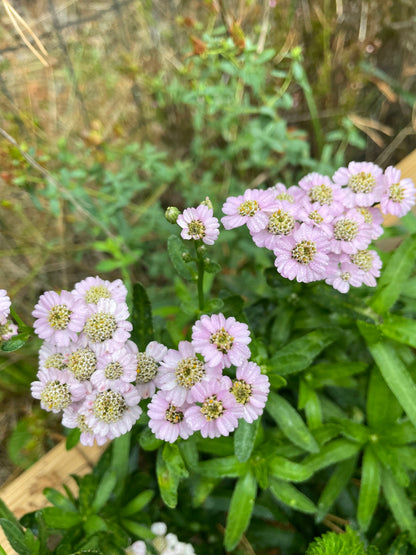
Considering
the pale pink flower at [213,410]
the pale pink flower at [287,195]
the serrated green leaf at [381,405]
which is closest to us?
the pale pink flower at [213,410]

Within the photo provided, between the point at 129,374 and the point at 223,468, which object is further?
the point at 223,468

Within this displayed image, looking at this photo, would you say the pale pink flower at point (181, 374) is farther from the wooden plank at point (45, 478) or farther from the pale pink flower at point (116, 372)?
the wooden plank at point (45, 478)

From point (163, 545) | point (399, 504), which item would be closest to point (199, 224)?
point (163, 545)

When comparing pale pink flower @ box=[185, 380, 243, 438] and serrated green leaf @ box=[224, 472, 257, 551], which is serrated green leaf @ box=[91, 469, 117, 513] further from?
pale pink flower @ box=[185, 380, 243, 438]

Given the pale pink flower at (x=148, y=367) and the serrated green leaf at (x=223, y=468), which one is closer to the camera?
the pale pink flower at (x=148, y=367)

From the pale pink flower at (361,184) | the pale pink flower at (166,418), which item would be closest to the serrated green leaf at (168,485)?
the pale pink flower at (166,418)

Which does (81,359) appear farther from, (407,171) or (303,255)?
(407,171)

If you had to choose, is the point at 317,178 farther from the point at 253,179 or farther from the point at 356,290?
the point at 253,179
